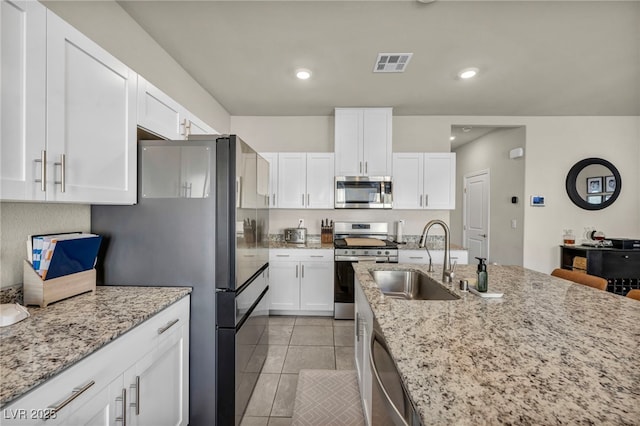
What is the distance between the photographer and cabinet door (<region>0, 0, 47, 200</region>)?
894mm

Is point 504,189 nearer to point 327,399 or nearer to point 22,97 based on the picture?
point 327,399

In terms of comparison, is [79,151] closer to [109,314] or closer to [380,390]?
[109,314]

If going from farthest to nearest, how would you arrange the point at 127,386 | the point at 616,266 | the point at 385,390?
the point at 616,266 → the point at 127,386 → the point at 385,390

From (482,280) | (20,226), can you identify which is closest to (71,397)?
(20,226)

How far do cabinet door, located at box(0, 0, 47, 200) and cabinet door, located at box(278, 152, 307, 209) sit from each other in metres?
2.72

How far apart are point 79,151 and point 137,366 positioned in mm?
954

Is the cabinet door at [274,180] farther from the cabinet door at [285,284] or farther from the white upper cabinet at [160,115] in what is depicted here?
the white upper cabinet at [160,115]

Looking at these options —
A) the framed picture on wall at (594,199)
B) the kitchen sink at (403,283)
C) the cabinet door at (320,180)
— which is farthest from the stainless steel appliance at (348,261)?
the framed picture on wall at (594,199)

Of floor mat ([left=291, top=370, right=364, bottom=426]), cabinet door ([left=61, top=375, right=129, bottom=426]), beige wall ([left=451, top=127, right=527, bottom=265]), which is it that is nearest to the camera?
cabinet door ([left=61, top=375, right=129, bottom=426])

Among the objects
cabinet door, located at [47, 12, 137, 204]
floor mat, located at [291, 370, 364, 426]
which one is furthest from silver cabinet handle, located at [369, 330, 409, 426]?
cabinet door, located at [47, 12, 137, 204]

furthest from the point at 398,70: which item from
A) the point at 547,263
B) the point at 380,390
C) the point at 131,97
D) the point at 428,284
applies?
the point at 547,263

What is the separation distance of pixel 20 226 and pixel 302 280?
8.43ft

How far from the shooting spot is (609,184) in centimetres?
394

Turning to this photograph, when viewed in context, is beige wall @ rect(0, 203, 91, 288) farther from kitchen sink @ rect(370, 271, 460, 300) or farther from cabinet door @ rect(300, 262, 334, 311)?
cabinet door @ rect(300, 262, 334, 311)
